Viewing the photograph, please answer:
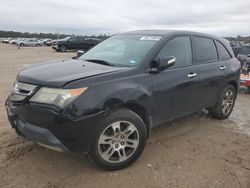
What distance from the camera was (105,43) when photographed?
200 inches

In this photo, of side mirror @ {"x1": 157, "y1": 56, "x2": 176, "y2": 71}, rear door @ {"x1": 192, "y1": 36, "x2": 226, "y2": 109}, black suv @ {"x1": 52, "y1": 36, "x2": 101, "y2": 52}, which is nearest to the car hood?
side mirror @ {"x1": 157, "y1": 56, "x2": 176, "y2": 71}

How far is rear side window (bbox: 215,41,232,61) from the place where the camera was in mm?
5625

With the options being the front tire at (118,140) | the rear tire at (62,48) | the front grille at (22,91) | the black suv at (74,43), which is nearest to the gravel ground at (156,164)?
the front tire at (118,140)

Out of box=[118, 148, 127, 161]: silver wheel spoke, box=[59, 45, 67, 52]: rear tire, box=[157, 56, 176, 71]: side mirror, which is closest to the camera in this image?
box=[118, 148, 127, 161]: silver wheel spoke

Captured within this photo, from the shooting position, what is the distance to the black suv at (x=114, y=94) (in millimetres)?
3215

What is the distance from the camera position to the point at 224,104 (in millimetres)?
5844

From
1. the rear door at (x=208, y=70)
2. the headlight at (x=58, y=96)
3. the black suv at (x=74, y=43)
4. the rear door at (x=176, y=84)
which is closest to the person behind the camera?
the headlight at (x=58, y=96)

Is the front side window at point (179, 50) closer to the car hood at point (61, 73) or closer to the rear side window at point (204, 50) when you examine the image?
the rear side window at point (204, 50)

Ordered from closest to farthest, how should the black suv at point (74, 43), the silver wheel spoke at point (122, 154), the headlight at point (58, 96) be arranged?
the headlight at point (58, 96), the silver wheel spoke at point (122, 154), the black suv at point (74, 43)

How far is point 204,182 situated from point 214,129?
6.74ft

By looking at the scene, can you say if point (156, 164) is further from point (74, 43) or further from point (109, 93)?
point (74, 43)

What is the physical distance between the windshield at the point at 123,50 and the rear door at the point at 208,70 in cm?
102

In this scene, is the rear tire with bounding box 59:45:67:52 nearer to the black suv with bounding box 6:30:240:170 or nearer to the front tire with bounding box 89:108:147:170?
the black suv with bounding box 6:30:240:170

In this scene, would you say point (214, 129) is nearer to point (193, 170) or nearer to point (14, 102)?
point (193, 170)
